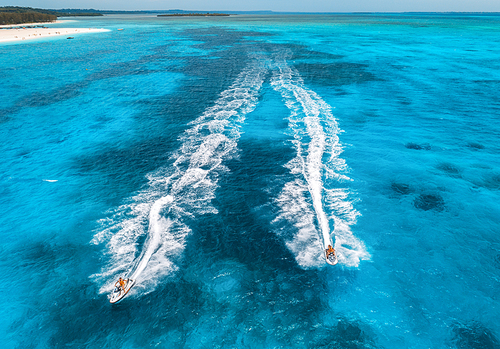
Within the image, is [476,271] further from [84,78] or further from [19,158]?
[84,78]

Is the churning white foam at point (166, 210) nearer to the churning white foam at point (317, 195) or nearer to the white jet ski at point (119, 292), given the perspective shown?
the white jet ski at point (119, 292)

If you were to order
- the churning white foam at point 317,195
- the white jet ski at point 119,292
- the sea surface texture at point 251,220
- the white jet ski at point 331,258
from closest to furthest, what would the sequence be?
1. the sea surface texture at point 251,220
2. the white jet ski at point 119,292
3. the white jet ski at point 331,258
4. the churning white foam at point 317,195

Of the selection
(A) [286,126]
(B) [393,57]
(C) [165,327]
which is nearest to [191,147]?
(A) [286,126]

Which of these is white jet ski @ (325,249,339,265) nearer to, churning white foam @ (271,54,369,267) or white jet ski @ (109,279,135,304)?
churning white foam @ (271,54,369,267)

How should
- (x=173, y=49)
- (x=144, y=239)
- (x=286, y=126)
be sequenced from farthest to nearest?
(x=173, y=49), (x=286, y=126), (x=144, y=239)

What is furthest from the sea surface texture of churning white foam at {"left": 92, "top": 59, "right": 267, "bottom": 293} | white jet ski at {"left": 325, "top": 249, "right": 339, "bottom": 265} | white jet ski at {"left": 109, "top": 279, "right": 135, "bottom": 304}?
white jet ski at {"left": 109, "top": 279, "right": 135, "bottom": 304}

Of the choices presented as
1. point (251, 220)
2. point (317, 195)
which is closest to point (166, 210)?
point (251, 220)

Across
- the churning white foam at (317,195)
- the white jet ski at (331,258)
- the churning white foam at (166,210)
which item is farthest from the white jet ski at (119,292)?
the white jet ski at (331,258)
